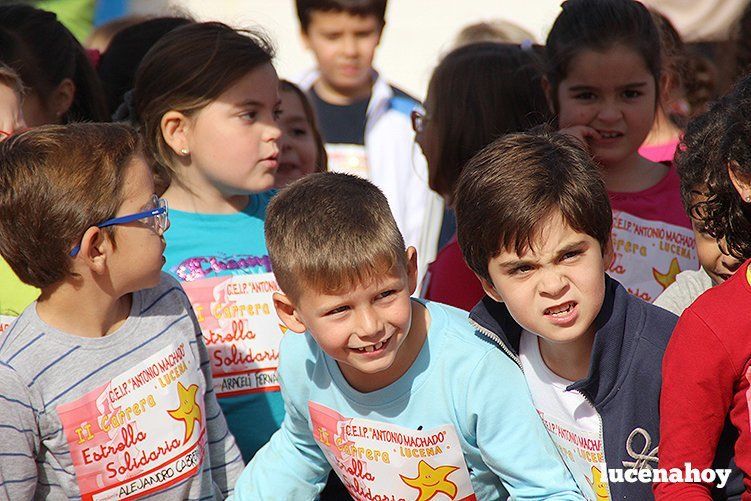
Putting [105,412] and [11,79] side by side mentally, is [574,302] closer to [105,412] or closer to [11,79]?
[105,412]

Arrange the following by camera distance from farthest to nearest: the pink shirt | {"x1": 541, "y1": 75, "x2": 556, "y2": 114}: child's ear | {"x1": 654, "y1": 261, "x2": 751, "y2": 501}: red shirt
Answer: the pink shirt
{"x1": 541, "y1": 75, "x2": 556, "y2": 114}: child's ear
{"x1": 654, "y1": 261, "x2": 751, "y2": 501}: red shirt

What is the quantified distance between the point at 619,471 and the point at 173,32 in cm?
215

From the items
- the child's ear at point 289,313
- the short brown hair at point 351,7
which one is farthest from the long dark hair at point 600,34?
the short brown hair at point 351,7

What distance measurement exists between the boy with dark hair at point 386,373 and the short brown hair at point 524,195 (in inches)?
7.8

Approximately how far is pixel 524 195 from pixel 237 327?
1.20m

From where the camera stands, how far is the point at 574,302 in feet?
7.94

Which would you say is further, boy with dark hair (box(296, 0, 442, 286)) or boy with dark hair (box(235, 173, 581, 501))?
boy with dark hair (box(296, 0, 442, 286))

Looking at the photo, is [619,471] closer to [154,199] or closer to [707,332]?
[707,332]

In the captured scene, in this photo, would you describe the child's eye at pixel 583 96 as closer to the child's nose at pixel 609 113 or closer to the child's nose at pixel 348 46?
the child's nose at pixel 609 113

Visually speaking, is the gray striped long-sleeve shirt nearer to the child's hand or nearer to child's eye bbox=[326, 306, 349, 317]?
child's eye bbox=[326, 306, 349, 317]

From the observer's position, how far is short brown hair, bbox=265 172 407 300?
8.20 ft

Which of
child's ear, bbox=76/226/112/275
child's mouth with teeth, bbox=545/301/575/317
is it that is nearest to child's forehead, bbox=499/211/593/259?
child's mouth with teeth, bbox=545/301/575/317

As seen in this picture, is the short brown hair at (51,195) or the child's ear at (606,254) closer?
the child's ear at (606,254)

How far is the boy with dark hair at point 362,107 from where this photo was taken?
541 centimetres
